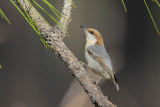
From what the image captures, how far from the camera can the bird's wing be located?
3.22m

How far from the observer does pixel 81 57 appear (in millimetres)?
4977

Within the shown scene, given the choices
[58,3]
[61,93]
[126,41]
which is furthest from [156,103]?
[58,3]

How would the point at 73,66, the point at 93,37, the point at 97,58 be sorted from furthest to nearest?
the point at 93,37
the point at 97,58
the point at 73,66

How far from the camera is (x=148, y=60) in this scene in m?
5.52

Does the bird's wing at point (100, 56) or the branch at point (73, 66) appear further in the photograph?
the bird's wing at point (100, 56)

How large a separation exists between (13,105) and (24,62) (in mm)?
570

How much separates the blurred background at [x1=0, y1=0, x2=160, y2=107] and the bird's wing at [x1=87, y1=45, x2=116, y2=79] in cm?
62

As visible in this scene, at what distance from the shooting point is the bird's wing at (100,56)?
3.22 meters

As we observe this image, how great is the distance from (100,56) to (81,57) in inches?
64.2

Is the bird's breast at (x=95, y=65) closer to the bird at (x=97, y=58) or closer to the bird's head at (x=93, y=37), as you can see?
the bird at (x=97, y=58)

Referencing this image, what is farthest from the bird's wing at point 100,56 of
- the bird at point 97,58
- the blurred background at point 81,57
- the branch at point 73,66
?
the branch at point 73,66

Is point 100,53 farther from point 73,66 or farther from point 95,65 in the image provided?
point 73,66

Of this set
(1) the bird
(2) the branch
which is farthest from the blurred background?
(2) the branch

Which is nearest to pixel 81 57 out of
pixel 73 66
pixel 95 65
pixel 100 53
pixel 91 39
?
pixel 91 39
